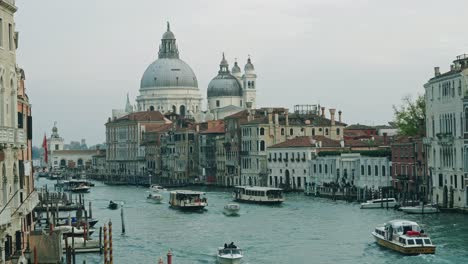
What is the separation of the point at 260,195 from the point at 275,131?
18.6 meters

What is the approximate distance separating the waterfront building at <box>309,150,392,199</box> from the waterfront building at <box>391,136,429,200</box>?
1005 millimetres

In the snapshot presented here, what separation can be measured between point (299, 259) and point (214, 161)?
53803 millimetres

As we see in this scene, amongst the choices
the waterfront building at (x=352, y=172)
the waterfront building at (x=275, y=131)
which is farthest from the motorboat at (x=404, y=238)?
the waterfront building at (x=275, y=131)

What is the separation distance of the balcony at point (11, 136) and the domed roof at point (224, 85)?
297ft

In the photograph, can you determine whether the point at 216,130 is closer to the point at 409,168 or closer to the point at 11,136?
the point at 409,168

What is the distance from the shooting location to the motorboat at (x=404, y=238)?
2819 cm

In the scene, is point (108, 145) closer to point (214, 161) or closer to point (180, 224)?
point (214, 161)

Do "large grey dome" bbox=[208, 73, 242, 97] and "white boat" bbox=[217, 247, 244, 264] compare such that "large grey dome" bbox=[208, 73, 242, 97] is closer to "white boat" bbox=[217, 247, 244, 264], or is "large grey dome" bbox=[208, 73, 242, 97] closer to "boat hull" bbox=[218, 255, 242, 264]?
"white boat" bbox=[217, 247, 244, 264]

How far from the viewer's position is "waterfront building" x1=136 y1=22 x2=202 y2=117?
115938 mm

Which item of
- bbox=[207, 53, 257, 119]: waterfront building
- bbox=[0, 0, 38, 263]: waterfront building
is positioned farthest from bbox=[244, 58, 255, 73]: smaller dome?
bbox=[0, 0, 38, 263]: waterfront building

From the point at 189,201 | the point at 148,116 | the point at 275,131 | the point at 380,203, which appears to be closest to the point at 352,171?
the point at 380,203

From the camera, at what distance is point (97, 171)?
383 feet

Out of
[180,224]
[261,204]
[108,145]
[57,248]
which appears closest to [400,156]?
[261,204]

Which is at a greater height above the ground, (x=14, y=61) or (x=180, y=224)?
(x=14, y=61)
